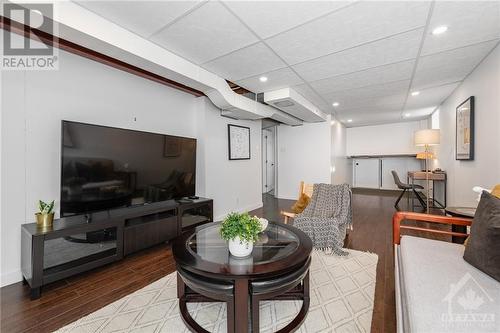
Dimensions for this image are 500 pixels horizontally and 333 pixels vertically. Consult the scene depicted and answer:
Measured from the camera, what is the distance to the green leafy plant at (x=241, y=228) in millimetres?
1518

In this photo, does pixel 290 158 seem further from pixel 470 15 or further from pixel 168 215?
pixel 470 15

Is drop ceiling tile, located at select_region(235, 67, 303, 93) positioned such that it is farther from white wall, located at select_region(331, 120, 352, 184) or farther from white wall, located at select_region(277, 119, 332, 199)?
white wall, located at select_region(331, 120, 352, 184)

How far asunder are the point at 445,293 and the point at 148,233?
2.72 meters

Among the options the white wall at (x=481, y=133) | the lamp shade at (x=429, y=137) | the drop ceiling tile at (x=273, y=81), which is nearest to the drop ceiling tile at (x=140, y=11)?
the drop ceiling tile at (x=273, y=81)

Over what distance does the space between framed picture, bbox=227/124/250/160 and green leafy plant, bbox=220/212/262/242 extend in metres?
2.89

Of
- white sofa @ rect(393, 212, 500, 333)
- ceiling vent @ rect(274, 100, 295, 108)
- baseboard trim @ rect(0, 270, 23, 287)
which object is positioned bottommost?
baseboard trim @ rect(0, 270, 23, 287)

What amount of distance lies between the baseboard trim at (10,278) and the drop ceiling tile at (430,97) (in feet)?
19.4

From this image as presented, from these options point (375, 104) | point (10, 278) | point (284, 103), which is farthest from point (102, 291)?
point (375, 104)

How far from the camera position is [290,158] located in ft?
21.4

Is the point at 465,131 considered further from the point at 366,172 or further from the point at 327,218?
the point at 366,172

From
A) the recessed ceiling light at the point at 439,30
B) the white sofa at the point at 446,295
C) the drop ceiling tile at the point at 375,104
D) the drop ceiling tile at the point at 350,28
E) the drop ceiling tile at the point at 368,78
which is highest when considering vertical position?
the drop ceiling tile at the point at 375,104

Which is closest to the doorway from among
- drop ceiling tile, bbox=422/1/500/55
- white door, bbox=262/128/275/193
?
white door, bbox=262/128/275/193

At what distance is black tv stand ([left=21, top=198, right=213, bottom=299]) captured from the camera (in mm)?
1842

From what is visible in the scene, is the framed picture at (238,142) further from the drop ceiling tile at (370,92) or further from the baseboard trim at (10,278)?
the baseboard trim at (10,278)
